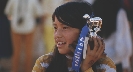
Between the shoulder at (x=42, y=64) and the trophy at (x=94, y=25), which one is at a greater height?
the trophy at (x=94, y=25)

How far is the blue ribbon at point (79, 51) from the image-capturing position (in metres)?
3.23

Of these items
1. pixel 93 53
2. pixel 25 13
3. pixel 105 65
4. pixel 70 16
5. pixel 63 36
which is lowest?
pixel 25 13

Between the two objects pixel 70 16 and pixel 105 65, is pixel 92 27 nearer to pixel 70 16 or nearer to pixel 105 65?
pixel 70 16

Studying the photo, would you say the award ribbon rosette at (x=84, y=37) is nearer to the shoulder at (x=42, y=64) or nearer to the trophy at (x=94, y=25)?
the trophy at (x=94, y=25)

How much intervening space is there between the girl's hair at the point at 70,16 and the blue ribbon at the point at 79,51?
4.3 inches

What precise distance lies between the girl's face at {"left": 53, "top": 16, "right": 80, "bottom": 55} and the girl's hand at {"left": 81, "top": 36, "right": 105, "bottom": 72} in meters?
0.15

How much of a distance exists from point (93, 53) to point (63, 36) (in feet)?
0.78

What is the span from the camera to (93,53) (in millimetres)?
3264

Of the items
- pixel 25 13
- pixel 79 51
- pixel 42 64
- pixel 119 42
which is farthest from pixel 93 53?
A: pixel 25 13

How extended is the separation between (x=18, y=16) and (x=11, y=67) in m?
1.31

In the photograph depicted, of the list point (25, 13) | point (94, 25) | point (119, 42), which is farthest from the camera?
point (25, 13)

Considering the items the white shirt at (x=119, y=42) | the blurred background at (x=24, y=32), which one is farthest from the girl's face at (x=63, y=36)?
the blurred background at (x=24, y=32)

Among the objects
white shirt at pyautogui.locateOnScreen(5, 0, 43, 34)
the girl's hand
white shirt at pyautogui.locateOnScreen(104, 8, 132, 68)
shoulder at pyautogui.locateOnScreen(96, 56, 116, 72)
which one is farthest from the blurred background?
the girl's hand

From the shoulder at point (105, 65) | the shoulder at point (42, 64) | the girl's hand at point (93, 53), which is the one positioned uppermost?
the girl's hand at point (93, 53)
